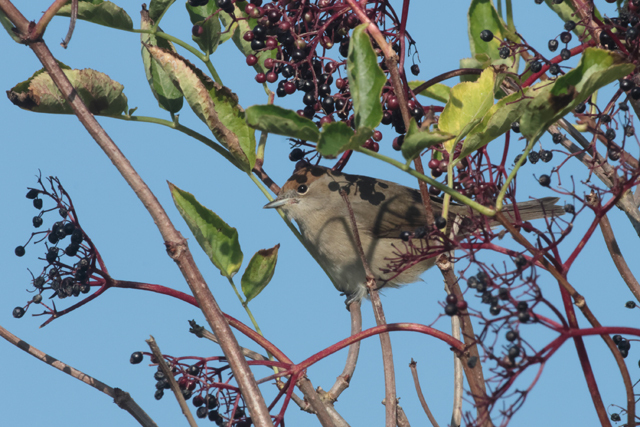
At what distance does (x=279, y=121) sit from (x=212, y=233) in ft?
→ 3.67

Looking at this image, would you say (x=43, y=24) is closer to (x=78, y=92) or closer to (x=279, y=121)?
(x=78, y=92)

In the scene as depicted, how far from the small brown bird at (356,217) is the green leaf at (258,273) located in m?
2.54

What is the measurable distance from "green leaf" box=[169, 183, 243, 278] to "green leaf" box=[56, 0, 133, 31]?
2.48ft

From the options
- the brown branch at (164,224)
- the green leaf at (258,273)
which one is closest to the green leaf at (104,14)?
the brown branch at (164,224)

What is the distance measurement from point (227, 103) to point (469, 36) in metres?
1.25

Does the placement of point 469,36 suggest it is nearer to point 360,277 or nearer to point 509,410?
point 509,410

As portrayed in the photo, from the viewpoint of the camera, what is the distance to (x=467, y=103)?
7.27 feet

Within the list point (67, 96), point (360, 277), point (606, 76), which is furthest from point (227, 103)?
point (360, 277)

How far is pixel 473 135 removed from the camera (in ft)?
6.69

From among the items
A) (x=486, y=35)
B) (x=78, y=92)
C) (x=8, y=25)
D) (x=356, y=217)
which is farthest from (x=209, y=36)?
(x=356, y=217)

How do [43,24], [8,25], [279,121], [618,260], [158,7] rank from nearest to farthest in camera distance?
1. [279,121]
2. [43,24]
3. [8,25]
4. [618,260]
5. [158,7]

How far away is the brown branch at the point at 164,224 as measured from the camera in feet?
6.78

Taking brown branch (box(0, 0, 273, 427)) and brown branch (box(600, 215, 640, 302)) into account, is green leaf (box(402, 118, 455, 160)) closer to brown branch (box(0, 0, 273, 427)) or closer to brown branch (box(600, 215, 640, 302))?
brown branch (box(0, 0, 273, 427))

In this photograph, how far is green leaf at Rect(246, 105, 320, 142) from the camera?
1.74 metres
